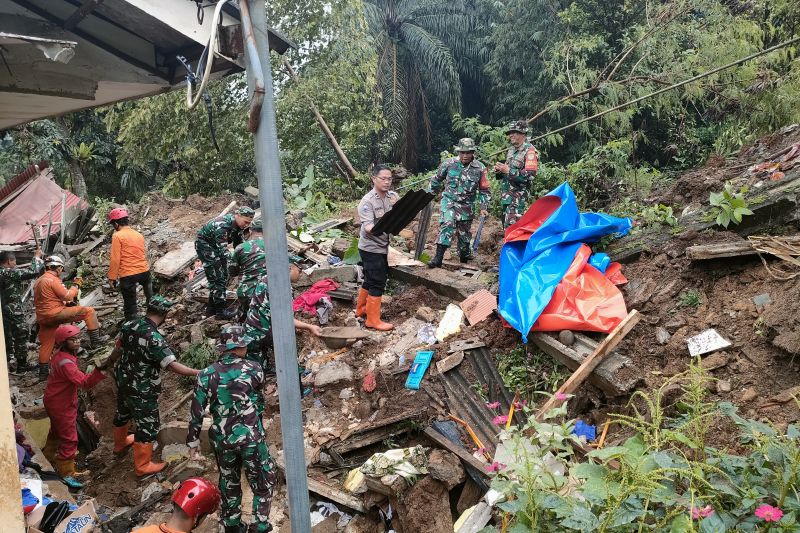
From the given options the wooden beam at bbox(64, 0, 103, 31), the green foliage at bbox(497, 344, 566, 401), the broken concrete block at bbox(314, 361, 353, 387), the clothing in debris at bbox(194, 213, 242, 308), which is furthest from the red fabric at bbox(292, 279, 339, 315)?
the wooden beam at bbox(64, 0, 103, 31)

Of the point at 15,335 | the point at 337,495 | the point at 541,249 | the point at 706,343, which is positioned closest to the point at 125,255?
the point at 15,335

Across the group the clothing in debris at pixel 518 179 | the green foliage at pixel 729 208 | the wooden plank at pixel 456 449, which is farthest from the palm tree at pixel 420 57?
the wooden plank at pixel 456 449

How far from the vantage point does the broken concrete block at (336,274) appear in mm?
8031

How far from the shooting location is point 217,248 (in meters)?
7.94

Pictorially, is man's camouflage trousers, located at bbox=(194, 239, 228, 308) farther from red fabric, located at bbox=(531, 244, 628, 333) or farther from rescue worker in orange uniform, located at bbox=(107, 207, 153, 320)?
red fabric, located at bbox=(531, 244, 628, 333)

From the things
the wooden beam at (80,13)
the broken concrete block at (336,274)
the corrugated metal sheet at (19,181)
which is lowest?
the broken concrete block at (336,274)

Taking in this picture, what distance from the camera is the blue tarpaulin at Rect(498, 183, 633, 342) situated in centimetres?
553

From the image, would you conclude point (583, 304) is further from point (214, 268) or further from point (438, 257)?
point (214, 268)

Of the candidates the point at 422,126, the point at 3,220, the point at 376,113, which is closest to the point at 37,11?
the point at 3,220

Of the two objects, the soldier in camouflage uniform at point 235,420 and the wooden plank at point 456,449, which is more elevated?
the soldier in camouflage uniform at point 235,420

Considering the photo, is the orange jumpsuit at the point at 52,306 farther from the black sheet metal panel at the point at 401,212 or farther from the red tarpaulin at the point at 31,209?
the red tarpaulin at the point at 31,209

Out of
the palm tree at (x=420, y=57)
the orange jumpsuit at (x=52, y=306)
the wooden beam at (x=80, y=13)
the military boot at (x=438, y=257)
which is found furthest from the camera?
the palm tree at (x=420, y=57)

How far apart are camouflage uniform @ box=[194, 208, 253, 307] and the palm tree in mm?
12704

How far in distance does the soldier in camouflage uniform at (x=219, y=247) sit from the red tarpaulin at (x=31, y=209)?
497cm
